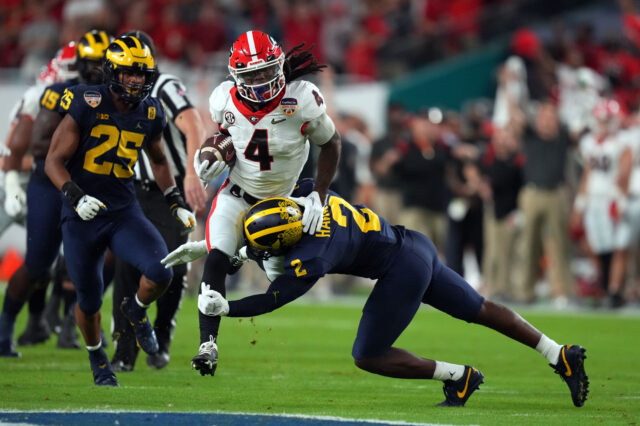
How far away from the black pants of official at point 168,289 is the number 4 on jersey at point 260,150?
3.80 feet

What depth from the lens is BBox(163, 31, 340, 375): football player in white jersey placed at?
5.75 metres

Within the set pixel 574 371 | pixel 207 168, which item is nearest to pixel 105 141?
pixel 207 168

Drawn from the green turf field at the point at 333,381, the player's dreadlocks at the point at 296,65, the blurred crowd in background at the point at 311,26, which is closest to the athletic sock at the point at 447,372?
the green turf field at the point at 333,381

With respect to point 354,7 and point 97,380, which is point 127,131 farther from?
point 354,7

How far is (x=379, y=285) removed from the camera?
5551 mm

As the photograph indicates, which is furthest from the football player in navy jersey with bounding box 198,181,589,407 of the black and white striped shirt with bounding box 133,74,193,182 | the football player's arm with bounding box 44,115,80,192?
the black and white striped shirt with bounding box 133,74,193,182

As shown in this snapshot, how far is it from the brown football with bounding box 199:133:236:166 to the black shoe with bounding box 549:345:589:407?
6.59 feet

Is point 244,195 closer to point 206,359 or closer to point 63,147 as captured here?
point 63,147

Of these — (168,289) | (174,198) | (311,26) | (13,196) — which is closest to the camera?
(174,198)

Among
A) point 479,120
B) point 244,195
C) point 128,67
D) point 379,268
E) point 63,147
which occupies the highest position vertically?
point 128,67

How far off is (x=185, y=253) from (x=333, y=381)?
1.57 metres

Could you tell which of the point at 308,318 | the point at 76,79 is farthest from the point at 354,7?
the point at 76,79

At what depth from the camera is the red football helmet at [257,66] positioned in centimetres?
574

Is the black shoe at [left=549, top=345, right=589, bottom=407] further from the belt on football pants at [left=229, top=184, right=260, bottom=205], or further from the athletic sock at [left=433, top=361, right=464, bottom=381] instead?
the belt on football pants at [left=229, top=184, right=260, bottom=205]
